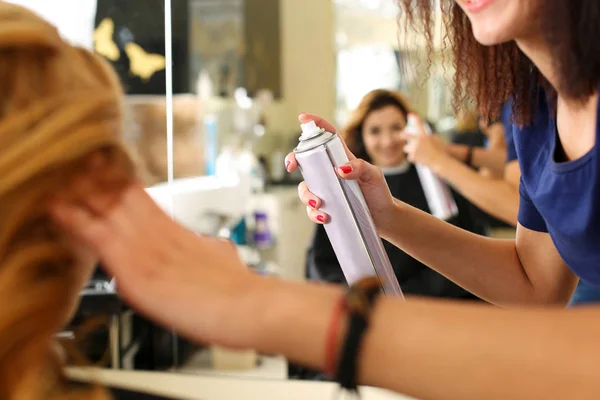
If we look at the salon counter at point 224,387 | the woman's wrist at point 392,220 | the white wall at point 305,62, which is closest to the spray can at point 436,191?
the white wall at point 305,62

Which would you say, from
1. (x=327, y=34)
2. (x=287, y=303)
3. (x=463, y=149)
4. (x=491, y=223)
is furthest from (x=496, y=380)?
(x=327, y=34)

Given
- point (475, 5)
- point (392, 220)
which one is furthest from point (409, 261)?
→ point (475, 5)

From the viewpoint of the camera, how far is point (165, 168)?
1.74m

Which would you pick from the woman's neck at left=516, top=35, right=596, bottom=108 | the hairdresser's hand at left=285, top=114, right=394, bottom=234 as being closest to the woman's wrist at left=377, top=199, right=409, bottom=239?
the hairdresser's hand at left=285, top=114, right=394, bottom=234

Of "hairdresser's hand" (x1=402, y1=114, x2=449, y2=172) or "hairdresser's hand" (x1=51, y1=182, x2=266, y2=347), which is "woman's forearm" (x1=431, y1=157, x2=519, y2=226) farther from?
"hairdresser's hand" (x1=51, y1=182, x2=266, y2=347)

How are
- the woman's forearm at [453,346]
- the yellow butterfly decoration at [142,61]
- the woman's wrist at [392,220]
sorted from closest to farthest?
the woman's forearm at [453,346] → the woman's wrist at [392,220] → the yellow butterfly decoration at [142,61]

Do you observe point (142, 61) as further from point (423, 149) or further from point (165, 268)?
point (165, 268)

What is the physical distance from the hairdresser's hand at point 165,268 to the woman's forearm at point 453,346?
21 mm

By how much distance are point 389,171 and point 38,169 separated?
1.39 metres

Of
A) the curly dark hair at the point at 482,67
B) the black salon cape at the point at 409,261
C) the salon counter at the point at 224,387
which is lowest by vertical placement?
the salon counter at the point at 224,387

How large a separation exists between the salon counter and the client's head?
79 centimetres

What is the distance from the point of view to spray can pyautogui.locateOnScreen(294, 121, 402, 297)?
0.82 metres

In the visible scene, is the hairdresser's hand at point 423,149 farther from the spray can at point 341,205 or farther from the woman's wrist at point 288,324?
the woman's wrist at point 288,324

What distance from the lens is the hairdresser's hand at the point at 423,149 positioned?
1.73 metres
